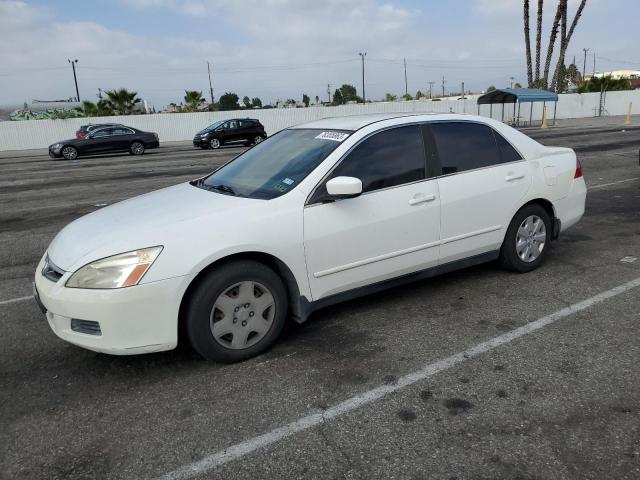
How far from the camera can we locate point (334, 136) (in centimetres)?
404

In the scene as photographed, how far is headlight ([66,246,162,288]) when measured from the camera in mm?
3053

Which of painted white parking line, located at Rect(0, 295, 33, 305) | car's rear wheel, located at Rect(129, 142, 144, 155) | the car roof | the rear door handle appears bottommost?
painted white parking line, located at Rect(0, 295, 33, 305)

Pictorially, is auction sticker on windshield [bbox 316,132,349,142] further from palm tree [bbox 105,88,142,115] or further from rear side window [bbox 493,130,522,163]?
palm tree [bbox 105,88,142,115]

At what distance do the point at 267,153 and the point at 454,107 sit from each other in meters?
36.0

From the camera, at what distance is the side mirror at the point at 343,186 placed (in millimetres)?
3512

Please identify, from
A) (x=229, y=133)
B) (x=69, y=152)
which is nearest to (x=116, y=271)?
(x=69, y=152)

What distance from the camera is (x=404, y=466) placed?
244 centimetres

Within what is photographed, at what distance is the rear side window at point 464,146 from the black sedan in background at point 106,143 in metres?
20.5

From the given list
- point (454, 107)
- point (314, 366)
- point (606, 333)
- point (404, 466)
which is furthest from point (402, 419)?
point (454, 107)

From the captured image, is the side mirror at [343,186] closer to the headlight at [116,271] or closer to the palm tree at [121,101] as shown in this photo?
the headlight at [116,271]

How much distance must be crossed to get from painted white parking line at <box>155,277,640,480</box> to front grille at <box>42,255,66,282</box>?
1482 millimetres

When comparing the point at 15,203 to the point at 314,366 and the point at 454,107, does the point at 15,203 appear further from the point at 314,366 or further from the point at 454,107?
the point at 454,107

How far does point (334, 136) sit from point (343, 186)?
691mm

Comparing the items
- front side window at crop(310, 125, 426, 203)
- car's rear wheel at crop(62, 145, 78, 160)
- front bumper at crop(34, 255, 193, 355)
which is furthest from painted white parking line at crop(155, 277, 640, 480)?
car's rear wheel at crop(62, 145, 78, 160)
